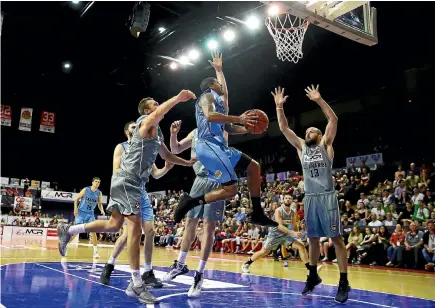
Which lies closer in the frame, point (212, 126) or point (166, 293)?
point (212, 126)

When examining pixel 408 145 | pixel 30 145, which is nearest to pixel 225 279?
pixel 408 145

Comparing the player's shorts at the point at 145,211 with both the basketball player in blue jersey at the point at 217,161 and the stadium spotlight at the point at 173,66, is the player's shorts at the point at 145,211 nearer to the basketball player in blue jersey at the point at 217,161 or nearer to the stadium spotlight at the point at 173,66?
the basketball player in blue jersey at the point at 217,161

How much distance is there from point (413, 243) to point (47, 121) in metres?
23.3

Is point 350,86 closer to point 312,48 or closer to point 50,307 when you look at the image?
point 312,48

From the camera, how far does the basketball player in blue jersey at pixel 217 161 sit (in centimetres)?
421

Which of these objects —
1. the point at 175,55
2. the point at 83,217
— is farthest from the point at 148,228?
the point at 175,55

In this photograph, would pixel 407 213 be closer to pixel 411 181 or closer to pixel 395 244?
pixel 411 181

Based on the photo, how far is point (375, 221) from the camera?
38.1ft

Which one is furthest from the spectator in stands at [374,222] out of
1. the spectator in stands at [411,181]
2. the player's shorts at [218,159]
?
the player's shorts at [218,159]

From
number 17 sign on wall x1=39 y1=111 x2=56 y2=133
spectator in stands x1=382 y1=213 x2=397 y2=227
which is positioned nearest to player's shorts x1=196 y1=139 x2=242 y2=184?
spectator in stands x1=382 y1=213 x2=397 y2=227

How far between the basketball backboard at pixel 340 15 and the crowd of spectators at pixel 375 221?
384 centimetres

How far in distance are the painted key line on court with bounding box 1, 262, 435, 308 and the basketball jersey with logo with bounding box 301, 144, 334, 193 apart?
4.35 ft

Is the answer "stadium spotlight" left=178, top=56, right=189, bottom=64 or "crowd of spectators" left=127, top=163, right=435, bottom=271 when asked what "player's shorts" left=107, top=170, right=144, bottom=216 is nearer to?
"crowd of spectators" left=127, top=163, right=435, bottom=271

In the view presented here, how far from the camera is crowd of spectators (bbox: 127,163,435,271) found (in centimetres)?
1052
